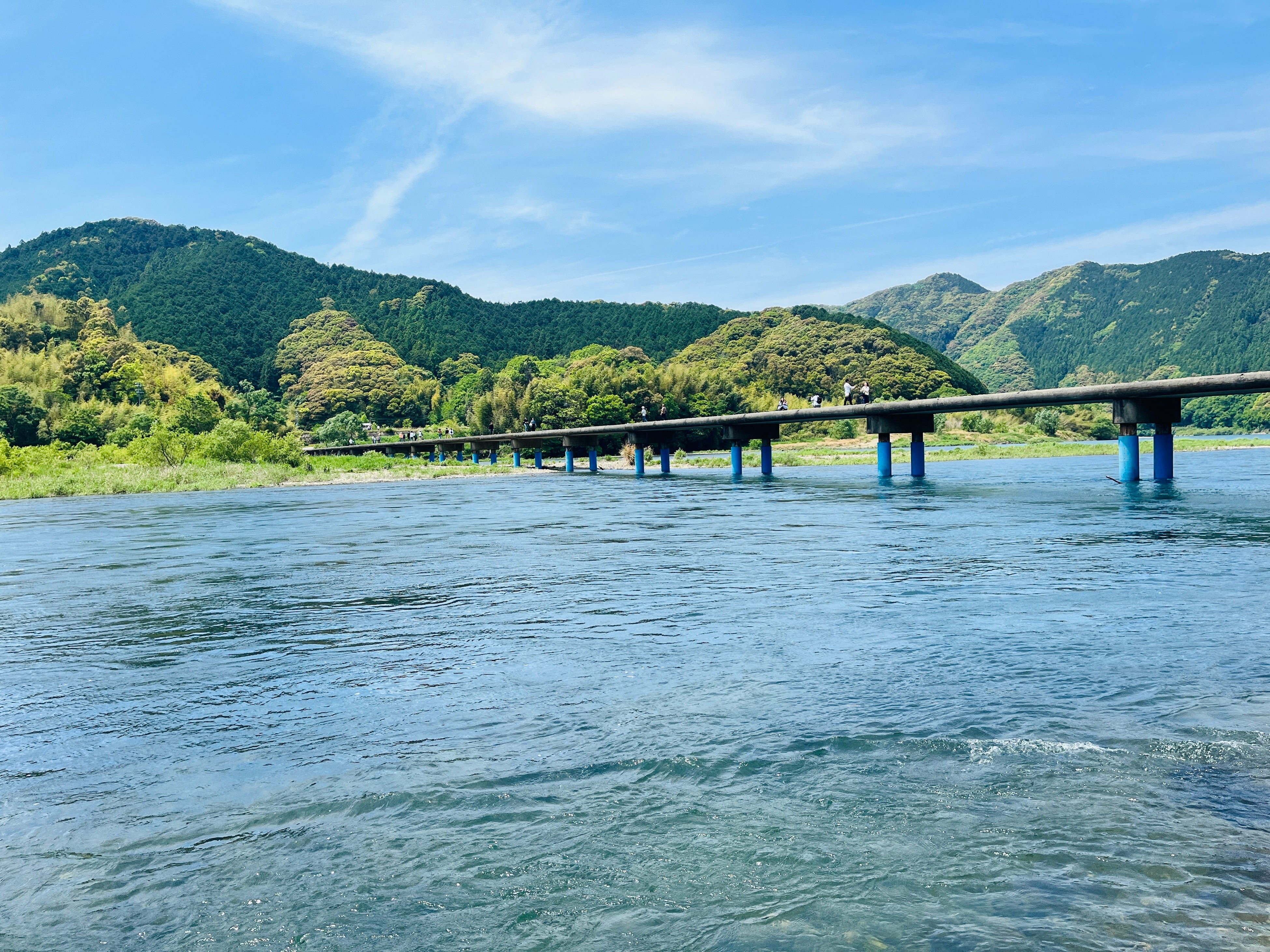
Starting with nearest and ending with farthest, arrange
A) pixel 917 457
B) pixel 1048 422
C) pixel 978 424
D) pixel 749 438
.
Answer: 1. pixel 917 457
2. pixel 749 438
3. pixel 1048 422
4. pixel 978 424

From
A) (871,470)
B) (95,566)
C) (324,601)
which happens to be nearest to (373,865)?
(324,601)

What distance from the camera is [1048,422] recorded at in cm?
15100

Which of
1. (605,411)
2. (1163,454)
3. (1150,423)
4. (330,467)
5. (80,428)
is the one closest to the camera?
(1150,423)

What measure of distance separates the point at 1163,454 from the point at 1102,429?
384 feet

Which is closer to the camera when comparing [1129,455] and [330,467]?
[1129,455]

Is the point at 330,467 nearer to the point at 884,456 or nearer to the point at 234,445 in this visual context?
A: the point at 234,445

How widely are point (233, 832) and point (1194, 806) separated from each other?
23.5ft

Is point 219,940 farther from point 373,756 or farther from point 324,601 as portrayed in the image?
point 324,601

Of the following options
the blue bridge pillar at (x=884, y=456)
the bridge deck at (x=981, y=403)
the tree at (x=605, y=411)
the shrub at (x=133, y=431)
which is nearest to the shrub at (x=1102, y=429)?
the tree at (x=605, y=411)

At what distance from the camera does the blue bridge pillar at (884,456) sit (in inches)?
2630

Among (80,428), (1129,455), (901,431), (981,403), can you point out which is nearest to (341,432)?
(80,428)

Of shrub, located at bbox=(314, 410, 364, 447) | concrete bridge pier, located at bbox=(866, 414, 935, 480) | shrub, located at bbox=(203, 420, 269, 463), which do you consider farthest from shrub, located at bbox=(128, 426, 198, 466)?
shrub, located at bbox=(314, 410, 364, 447)

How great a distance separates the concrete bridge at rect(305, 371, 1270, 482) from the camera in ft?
152

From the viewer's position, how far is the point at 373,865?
665cm
